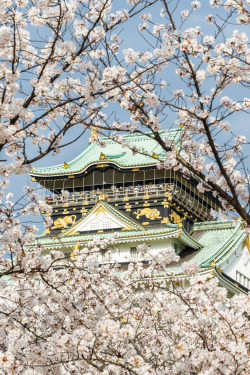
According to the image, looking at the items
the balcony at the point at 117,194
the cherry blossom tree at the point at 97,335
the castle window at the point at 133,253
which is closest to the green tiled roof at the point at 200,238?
the castle window at the point at 133,253

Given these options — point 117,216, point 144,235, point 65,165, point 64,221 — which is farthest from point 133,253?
point 65,165

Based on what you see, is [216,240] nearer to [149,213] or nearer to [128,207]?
[149,213]

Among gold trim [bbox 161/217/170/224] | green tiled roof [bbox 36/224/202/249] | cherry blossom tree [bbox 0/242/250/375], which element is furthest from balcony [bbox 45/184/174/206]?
cherry blossom tree [bbox 0/242/250/375]

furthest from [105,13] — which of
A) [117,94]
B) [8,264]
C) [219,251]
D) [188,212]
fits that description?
[188,212]

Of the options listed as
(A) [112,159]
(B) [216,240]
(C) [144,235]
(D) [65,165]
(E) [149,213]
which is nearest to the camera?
(C) [144,235]

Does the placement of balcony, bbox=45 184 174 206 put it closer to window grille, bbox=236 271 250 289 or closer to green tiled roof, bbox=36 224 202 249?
green tiled roof, bbox=36 224 202 249

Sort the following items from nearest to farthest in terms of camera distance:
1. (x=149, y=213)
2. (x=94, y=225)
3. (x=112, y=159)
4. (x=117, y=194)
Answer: (x=149, y=213) < (x=94, y=225) < (x=117, y=194) < (x=112, y=159)

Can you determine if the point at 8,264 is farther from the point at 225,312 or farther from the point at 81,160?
the point at 81,160

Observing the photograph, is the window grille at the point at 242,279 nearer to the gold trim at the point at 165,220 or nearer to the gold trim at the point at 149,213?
the gold trim at the point at 165,220

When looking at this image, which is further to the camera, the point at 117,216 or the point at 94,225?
the point at 94,225

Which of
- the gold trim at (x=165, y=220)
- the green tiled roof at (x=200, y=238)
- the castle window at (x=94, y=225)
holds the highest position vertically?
the gold trim at (x=165, y=220)

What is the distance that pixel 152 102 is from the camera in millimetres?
9312

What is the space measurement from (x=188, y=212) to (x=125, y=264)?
4994 millimetres

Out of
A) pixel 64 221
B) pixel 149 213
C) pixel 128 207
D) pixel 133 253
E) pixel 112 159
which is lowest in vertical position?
pixel 133 253
